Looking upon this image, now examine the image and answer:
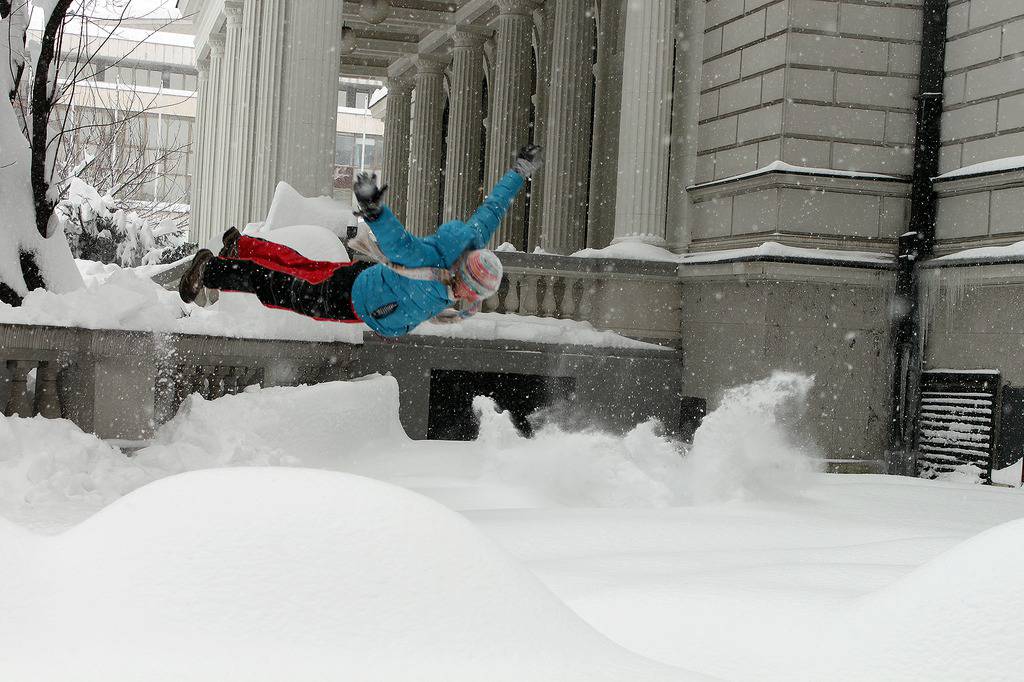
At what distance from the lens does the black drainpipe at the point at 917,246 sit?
1205 cm

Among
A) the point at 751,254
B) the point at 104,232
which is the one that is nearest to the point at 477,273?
the point at 751,254

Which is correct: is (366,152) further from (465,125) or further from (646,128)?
(646,128)

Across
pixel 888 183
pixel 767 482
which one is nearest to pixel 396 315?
pixel 767 482

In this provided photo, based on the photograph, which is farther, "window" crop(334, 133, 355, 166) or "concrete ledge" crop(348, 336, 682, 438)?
"window" crop(334, 133, 355, 166)

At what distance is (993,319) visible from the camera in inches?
438

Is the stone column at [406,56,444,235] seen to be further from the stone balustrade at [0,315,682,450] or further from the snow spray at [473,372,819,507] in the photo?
the snow spray at [473,372,819,507]

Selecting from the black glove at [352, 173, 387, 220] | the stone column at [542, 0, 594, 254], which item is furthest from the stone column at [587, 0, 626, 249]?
the black glove at [352, 173, 387, 220]

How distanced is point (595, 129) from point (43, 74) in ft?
36.1

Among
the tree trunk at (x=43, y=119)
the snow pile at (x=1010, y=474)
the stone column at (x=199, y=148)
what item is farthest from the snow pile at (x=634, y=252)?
the stone column at (x=199, y=148)

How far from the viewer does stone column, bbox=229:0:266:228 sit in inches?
722

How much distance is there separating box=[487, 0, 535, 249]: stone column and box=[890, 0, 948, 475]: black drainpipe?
29.2 feet

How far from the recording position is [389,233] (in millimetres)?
5965

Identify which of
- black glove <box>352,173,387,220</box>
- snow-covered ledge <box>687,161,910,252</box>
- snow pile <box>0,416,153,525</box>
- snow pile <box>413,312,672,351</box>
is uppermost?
snow-covered ledge <box>687,161,910,252</box>

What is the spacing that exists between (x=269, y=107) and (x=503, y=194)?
27.0 feet
